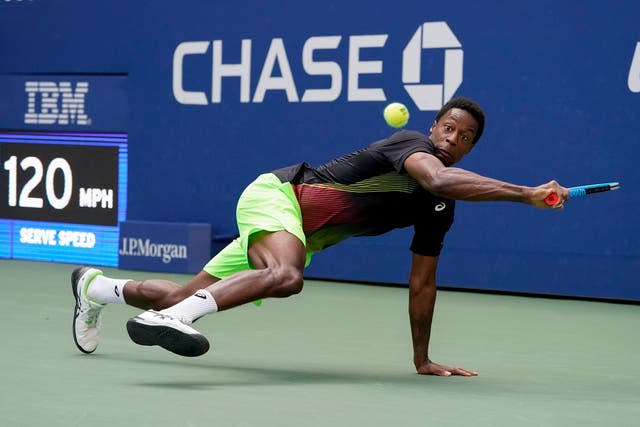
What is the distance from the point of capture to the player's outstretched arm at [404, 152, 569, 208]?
3.92 m

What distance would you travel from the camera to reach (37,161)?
1030cm

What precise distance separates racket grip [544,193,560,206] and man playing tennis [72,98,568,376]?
31 centimetres

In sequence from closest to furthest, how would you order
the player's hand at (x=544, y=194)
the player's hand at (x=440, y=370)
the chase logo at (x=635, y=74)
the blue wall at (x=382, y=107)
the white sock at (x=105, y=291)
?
1. the player's hand at (x=544, y=194)
2. the player's hand at (x=440, y=370)
3. the white sock at (x=105, y=291)
4. the chase logo at (x=635, y=74)
5. the blue wall at (x=382, y=107)

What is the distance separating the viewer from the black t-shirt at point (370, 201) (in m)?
4.56

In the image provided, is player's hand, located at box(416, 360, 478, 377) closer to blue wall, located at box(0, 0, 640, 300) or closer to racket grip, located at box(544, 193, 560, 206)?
racket grip, located at box(544, 193, 560, 206)

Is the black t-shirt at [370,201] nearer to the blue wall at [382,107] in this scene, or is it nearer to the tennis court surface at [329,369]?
the tennis court surface at [329,369]

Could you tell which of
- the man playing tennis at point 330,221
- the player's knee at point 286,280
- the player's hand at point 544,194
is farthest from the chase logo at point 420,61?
the player's hand at point 544,194

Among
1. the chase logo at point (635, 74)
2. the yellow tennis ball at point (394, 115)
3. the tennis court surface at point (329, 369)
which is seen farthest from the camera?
the chase logo at point (635, 74)

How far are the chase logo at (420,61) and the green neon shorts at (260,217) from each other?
397cm

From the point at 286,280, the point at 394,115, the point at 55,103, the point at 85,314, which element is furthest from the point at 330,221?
the point at 55,103

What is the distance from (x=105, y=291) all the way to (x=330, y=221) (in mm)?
961

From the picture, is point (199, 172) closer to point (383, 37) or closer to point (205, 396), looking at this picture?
point (383, 37)

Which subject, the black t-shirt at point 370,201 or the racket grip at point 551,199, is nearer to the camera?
the racket grip at point 551,199

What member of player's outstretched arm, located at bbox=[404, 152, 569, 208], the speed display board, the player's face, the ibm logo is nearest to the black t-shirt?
the player's face
